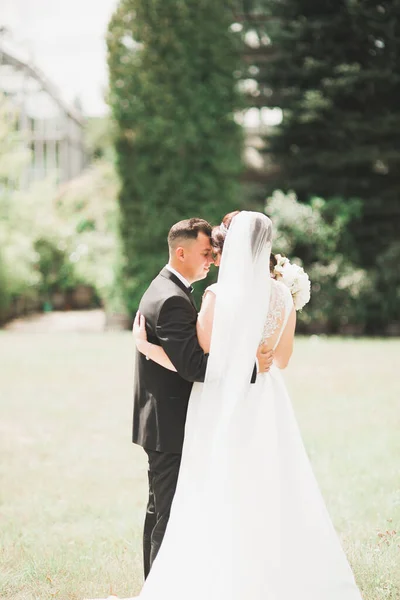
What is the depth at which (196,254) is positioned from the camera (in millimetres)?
3486

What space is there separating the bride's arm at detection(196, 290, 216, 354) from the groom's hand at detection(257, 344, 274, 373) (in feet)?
0.89

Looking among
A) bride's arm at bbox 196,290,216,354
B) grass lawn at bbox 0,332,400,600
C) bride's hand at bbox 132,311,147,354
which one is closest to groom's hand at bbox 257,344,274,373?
bride's arm at bbox 196,290,216,354

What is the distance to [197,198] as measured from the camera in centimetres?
1839

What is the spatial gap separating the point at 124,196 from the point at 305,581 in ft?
51.1

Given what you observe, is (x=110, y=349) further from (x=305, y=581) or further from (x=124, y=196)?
(x=305, y=581)

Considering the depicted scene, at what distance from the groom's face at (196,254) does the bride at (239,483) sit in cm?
6

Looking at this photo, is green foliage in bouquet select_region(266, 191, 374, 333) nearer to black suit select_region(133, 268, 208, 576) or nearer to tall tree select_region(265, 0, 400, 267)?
tall tree select_region(265, 0, 400, 267)

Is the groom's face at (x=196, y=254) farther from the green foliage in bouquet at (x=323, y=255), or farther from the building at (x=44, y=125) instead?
the building at (x=44, y=125)

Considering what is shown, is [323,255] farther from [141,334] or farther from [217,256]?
[141,334]

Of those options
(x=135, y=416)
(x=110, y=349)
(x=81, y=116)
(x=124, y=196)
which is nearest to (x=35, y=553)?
(x=135, y=416)

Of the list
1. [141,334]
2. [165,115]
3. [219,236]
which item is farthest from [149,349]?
[165,115]

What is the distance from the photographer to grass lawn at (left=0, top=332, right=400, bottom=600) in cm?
425

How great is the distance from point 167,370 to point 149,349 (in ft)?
0.51

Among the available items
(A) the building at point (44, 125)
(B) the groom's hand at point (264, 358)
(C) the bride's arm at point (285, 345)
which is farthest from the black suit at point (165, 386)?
(A) the building at point (44, 125)
